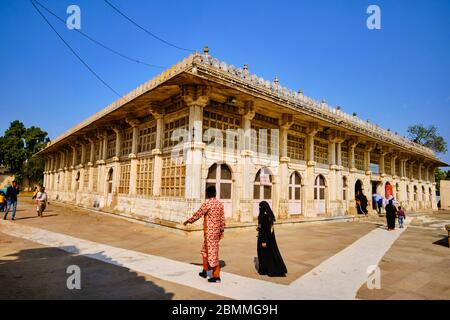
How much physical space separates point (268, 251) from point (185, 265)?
1.83 meters

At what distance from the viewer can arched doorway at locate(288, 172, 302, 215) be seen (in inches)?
578

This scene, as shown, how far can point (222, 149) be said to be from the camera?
1141 cm

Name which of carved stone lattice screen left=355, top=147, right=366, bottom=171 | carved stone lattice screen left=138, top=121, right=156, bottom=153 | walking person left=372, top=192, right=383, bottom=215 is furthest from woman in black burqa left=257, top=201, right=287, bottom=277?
walking person left=372, top=192, right=383, bottom=215

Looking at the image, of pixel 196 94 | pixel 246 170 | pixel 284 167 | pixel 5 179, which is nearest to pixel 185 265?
pixel 246 170

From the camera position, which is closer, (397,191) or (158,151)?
(158,151)

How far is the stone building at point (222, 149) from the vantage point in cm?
1046

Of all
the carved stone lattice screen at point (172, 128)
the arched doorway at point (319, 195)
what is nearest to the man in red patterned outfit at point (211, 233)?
the carved stone lattice screen at point (172, 128)

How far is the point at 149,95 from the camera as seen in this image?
1122cm

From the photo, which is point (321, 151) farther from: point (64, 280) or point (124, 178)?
point (64, 280)

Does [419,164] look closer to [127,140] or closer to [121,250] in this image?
[127,140]

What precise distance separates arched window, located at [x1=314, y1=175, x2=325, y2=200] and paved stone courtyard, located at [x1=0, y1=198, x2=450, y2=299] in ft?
19.7

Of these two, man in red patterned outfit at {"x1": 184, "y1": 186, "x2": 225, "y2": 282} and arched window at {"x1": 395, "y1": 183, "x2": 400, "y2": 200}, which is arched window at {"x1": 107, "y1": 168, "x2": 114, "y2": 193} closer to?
man in red patterned outfit at {"x1": 184, "y1": 186, "x2": 225, "y2": 282}

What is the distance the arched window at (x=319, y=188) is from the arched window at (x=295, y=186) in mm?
1587
